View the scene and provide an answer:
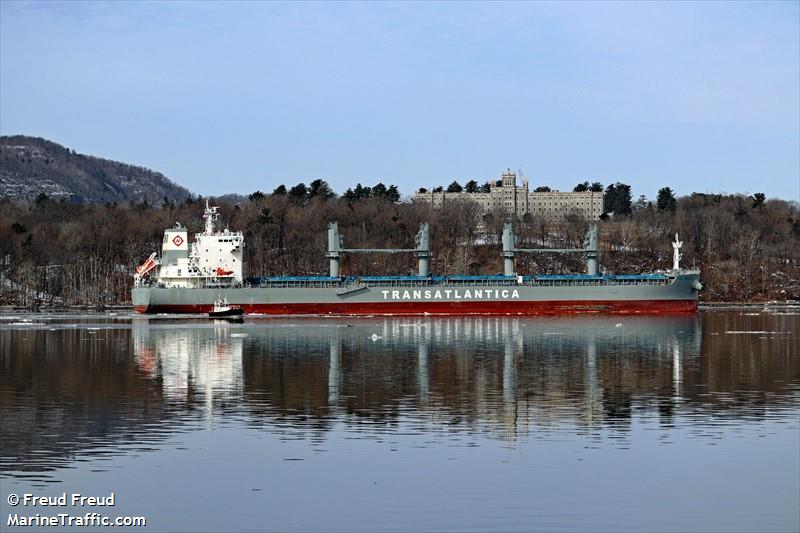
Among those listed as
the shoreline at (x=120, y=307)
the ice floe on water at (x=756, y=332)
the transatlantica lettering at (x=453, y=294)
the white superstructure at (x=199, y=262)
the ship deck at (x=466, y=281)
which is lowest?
the shoreline at (x=120, y=307)

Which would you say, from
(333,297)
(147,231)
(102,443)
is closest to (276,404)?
(102,443)

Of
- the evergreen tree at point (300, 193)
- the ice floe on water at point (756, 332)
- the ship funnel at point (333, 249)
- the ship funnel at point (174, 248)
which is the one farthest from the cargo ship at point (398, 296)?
the evergreen tree at point (300, 193)

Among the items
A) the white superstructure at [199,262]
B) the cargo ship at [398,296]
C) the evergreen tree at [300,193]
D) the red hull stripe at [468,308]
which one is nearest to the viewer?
the cargo ship at [398,296]

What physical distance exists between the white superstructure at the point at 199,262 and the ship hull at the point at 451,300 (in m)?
1.77

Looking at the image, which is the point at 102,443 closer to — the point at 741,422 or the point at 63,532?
the point at 63,532

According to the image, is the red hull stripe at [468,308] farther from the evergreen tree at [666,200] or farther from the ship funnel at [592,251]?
the evergreen tree at [666,200]

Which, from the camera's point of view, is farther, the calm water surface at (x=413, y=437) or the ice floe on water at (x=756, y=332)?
the ice floe on water at (x=756, y=332)

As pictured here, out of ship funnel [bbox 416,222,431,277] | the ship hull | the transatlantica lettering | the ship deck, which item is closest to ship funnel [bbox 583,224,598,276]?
the ship deck

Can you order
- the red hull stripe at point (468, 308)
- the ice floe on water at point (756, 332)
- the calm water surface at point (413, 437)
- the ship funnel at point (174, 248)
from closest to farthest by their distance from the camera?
1. the calm water surface at point (413, 437)
2. the ice floe on water at point (756, 332)
3. the red hull stripe at point (468, 308)
4. the ship funnel at point (174, 248)

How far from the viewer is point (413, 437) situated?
915 inches

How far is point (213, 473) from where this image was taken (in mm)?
19891

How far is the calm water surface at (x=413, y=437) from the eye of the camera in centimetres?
1731

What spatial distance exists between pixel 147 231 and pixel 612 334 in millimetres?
78088

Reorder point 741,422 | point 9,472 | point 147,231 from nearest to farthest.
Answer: point 9,472 < point 741,422 < point 147,231
